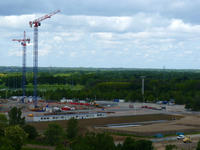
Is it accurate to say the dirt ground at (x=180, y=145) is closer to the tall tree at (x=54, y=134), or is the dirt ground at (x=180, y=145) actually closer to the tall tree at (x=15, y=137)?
the tall tree at (x=54, y=134)

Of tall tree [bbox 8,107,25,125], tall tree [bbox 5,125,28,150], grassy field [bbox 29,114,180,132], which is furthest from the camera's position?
grassy field [bbox 29,114,180,132]

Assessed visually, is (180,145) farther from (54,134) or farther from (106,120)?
(106,120)

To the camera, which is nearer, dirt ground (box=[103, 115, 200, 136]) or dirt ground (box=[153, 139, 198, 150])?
→ dirt ground (box=[153, 139, 198, 150])

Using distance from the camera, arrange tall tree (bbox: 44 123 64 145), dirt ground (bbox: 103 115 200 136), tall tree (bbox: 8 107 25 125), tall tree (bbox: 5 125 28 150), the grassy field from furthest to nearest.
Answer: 1. the grassy field
2. dirt ground (bbox: 103 115 200 136)
3. tall tree (bbox: 8 107 25 125)
4. tall tree (bbox: 44 123 64 145)
5. tall tree (bbox: 5 125 28 150)

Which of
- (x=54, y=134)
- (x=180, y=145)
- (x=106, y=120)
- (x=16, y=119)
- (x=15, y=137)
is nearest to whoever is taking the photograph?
(x=15, y=137)

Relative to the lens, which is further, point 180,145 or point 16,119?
point 16,119

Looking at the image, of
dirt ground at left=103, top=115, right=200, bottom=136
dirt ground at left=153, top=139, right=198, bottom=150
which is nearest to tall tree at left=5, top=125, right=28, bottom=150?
dirt ground at left=153, top=139, right=198, bottom=150

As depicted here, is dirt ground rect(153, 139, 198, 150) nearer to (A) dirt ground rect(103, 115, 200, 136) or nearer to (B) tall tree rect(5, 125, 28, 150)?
(A) dirt ground rect(103, 115, 200, 136)

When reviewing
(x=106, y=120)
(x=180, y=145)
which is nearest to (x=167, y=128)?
(x=180, y=145)

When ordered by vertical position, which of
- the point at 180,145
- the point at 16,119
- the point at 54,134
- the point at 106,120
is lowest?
the point at 180,145

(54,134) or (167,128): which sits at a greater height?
(54,134)

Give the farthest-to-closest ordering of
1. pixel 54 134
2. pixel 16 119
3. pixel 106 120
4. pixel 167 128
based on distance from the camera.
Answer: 1. pixel 106 120
2. pixel 167 128
3. pixel 16 119
4. pixel 54 134

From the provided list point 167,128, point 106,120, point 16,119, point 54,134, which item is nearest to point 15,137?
point 54,134
